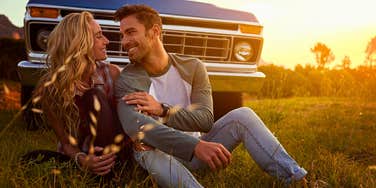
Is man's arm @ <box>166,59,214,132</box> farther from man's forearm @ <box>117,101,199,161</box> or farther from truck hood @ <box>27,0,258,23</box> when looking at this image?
truck hood @ <box>27,0,258,23</box>

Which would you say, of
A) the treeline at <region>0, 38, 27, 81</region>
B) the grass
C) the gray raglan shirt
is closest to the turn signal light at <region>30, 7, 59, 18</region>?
the grass

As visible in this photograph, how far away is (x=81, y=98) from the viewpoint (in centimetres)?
240

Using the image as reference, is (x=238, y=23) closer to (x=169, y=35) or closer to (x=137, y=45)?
(x=169, y=35)

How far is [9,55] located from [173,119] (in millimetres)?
11021

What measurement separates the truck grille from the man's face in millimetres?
1284

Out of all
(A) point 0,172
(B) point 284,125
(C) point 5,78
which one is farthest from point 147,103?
(C) point 5,78

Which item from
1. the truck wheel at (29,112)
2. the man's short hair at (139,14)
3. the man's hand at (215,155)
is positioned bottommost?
the truck wheel at (29,112)

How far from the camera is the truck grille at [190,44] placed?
3996 mm

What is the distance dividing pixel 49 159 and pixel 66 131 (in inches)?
6.8

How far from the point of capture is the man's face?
2637mm

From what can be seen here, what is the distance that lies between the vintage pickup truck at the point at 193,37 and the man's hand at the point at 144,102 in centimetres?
158

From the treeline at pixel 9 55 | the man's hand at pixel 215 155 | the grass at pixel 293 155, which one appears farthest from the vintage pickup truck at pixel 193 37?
the treeline at pixel 9 55

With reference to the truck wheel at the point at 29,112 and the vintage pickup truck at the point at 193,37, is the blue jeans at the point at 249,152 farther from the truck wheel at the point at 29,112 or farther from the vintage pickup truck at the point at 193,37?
the truck wheel at the point at 29,112

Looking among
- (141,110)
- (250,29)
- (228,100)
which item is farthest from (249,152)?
(228,100)
